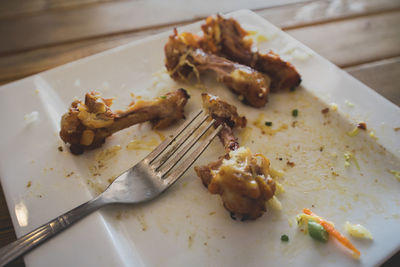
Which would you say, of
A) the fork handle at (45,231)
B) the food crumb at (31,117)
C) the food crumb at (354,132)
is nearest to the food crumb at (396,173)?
the food crumb at (354,132)

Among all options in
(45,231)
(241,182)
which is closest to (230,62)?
(241,182)

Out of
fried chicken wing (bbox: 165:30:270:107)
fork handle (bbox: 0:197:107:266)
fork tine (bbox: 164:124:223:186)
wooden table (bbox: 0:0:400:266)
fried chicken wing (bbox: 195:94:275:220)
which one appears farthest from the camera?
wooden table (bbox: 0:0:400:266)

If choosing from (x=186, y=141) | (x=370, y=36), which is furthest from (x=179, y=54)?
(x=370, y=36)

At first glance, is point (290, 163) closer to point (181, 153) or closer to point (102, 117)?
point (181, 153)

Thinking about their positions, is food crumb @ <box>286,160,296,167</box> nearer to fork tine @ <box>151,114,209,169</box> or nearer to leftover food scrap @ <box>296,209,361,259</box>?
leftover food scrap @ <box>296,209,361,259</box>

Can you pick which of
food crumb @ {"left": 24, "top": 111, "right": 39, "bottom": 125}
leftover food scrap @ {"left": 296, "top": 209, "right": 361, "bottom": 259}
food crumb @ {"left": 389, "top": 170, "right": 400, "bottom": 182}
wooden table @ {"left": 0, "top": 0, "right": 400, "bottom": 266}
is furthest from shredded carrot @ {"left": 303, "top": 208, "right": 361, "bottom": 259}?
food crumb @ {"left": 24, "top": 111, "right": 39, "bottom": 125}

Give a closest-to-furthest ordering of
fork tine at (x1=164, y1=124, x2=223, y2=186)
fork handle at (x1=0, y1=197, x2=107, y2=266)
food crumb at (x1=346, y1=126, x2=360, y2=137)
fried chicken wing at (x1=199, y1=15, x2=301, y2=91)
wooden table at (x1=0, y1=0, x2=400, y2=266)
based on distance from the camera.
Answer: fork handle at (x1=0, y1=197, x2=107, y2=266)
fork tine at (x1=164, y1=124, x2=223, y2=186)
food crumb at (x1=346, y1=126, x2=360, y2=137)
fried chicken wing at (x1=199, y1=15, x2=301, y2=91)
wooden table at (x1=0, y1=0, x2=400, y2=266)

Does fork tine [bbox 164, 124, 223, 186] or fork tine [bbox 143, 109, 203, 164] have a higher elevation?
fork tine [bbox 143, 109, 203, 164]
